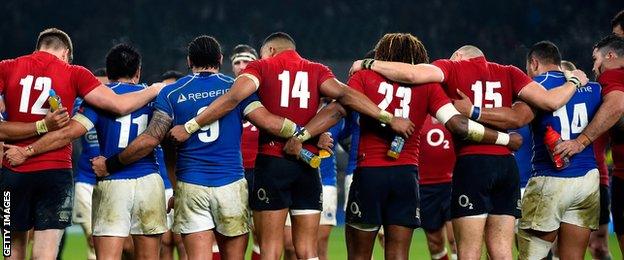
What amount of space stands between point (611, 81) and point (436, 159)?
2.10 m

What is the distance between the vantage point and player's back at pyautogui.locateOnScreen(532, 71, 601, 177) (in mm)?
8039

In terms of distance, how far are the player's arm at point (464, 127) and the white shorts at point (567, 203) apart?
756 mm

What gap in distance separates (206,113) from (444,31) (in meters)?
14.6

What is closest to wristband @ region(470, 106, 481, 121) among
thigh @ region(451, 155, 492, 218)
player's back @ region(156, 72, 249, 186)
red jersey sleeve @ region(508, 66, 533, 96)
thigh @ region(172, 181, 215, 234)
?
thigh @ region(451, 155, 492, 218)

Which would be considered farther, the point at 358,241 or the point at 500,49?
the point at 500,49

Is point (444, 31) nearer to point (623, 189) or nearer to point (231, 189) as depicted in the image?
point (623, 189)

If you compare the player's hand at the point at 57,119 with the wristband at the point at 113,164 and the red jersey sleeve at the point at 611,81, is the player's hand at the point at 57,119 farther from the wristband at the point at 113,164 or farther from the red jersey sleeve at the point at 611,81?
the red jersey sleeve at the point at 611,81

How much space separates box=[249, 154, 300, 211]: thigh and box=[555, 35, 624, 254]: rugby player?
2118 mm

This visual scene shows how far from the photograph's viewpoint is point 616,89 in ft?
26.5

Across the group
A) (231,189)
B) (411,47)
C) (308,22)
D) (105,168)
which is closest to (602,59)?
(411,47)

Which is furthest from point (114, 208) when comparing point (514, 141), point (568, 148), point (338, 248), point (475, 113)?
point (338, 248)

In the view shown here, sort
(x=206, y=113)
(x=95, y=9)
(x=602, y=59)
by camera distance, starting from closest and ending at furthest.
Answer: (x=206, y=113)
(x=602, y=59)
(x=95, y=9)

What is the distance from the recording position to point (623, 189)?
27.8ft

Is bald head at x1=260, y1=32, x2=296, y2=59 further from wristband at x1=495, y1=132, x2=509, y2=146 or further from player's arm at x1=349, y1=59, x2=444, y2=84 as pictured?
wristband at x1=495, y1=132, x2=509, y2=146
